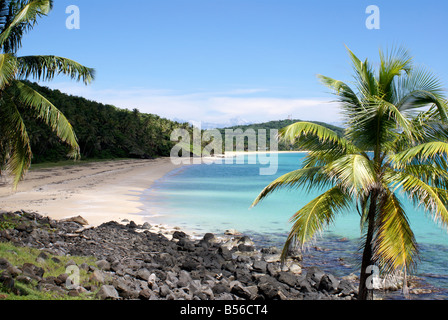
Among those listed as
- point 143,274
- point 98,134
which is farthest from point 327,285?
point 98,134

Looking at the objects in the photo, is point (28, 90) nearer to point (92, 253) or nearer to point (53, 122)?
point (53, 122)

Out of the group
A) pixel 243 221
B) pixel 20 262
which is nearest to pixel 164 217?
pixel 243 221

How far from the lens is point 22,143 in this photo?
35.1 feet

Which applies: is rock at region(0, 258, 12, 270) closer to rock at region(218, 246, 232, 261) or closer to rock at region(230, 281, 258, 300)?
rock at region(230, 281, 258, 300)

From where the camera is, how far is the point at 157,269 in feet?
35.6

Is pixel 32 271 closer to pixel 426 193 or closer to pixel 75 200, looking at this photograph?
pixel 426 193

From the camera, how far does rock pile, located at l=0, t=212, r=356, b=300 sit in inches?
321

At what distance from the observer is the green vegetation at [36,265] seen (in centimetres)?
656

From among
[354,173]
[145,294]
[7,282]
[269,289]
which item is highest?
[354,173]

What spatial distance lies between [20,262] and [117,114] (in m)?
86.6

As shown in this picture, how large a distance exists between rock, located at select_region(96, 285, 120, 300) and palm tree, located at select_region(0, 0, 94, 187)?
4.49 metres

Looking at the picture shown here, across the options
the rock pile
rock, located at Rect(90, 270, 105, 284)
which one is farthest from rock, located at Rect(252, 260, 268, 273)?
rock, located at Rect(90, 270, 105, 284)

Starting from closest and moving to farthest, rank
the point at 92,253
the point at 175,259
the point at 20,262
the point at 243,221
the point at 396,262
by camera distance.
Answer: the point at 396,262, the point at 20,262, the point at 92,253, the point at 175,259, the point at 243,221

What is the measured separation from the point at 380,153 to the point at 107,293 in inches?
234
